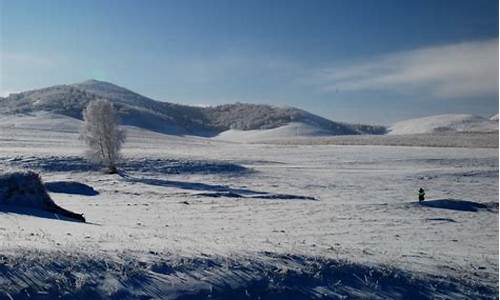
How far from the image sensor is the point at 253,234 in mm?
20641

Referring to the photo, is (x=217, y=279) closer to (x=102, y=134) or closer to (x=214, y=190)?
(x=214, y=190)

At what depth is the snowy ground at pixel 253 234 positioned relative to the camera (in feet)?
33.5

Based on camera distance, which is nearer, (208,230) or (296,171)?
(208,230)

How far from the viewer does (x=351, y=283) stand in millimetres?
11133

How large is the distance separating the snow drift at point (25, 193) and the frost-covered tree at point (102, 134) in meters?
31.2

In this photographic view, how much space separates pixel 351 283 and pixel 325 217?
16766 millimetres

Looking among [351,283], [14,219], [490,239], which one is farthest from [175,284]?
[490,239]

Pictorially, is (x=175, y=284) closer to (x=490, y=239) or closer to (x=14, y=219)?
(x=14, y=219)

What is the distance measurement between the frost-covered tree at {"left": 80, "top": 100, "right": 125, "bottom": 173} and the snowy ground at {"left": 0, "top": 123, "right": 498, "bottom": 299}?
7.67ft

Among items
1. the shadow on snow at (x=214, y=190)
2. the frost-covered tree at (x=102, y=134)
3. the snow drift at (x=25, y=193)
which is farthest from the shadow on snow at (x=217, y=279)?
the frost-covered tree at (x=102, y=134)

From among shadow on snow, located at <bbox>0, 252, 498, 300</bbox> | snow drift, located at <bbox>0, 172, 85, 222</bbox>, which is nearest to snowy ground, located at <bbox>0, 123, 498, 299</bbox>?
shadow on snow, located at <bbox>0, 252, 498, 300</bbox>

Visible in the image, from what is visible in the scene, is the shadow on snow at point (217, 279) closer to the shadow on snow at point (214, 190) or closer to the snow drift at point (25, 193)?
the snow drift at point (25, 193)

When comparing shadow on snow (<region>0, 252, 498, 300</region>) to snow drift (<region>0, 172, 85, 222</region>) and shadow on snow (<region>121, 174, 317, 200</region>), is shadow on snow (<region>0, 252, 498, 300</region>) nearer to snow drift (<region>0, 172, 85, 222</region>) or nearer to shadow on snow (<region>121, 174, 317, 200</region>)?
snow drift (<region>0, 172, 85, 222</region>)

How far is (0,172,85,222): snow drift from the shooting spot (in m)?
21.3
